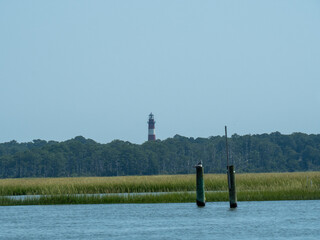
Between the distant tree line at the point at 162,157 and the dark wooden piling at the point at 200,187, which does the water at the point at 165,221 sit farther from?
the distant tree line at the point at 162,157

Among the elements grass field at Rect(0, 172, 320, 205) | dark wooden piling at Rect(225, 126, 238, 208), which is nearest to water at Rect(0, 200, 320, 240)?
grass field at Rect(0, 172, 320, 205)

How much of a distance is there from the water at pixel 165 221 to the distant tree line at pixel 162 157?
104769mm

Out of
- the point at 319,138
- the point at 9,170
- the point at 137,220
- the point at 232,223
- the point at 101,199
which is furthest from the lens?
the point at 319,138

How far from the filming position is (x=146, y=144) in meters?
165

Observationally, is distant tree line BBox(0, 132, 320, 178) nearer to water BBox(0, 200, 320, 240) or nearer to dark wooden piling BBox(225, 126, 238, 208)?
water BBox(0, 200, 320, 240)

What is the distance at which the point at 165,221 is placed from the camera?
3419cm

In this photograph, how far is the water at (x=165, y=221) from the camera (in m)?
29.7

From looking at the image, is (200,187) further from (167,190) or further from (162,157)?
(162,157)

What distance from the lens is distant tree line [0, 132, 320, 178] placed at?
483ft

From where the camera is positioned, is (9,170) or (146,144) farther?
(146,144)

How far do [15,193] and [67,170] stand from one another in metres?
96.7

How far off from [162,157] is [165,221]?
12611 centimetres

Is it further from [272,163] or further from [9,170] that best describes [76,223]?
[272,163]

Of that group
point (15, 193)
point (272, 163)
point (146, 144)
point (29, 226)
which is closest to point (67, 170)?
point (146, 144)
